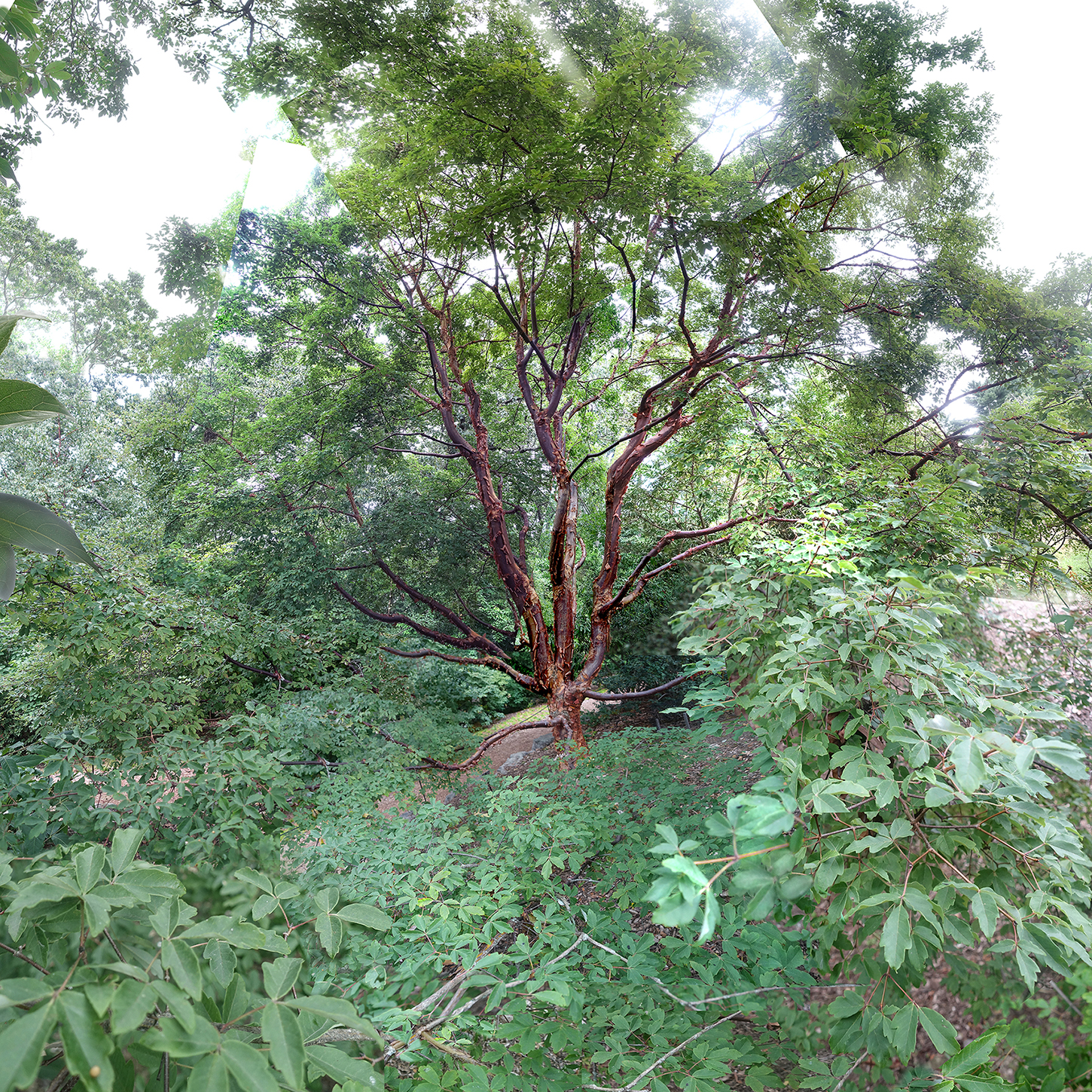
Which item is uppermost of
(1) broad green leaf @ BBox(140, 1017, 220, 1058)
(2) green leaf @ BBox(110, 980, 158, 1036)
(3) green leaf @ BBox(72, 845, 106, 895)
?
(3) green leaf @ BBox(72, 845, 106, 895)

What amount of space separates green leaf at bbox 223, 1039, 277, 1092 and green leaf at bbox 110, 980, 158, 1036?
0.05 metres

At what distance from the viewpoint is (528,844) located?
5.41 feet

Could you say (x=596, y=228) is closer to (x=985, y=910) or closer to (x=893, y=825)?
(x=893, y=825)

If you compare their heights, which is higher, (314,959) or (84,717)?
(84,717)

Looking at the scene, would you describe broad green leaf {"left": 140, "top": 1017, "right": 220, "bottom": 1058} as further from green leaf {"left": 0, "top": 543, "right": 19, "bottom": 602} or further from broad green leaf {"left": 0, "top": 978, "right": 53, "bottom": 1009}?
green leaf {"left": 0, "top": 543, "right": 19, "bottom": 602}

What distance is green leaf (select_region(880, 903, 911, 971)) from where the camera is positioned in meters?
0.55

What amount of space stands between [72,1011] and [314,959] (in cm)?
112

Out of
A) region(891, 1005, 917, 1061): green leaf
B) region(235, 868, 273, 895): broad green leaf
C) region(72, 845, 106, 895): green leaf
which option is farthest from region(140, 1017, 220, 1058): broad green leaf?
region(891, 1005, 917, 1061): green leaf

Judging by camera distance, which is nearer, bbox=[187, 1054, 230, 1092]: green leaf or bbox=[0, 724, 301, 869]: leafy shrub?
bbox=[187, 1054, 230, 1092]: green leaf

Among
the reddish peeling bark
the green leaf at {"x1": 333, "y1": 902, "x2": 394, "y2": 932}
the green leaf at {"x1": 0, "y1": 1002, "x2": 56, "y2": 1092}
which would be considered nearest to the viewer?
the green leaf at {"x1": 0, "y1": 1002, "x2": 56, "y2": 1092}

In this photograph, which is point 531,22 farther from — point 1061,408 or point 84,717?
point 84,717

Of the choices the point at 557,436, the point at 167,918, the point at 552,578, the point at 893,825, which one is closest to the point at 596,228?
the point at 557,436

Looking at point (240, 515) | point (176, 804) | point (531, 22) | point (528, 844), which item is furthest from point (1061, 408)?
point (240, 515)

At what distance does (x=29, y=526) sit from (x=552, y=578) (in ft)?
8.71
